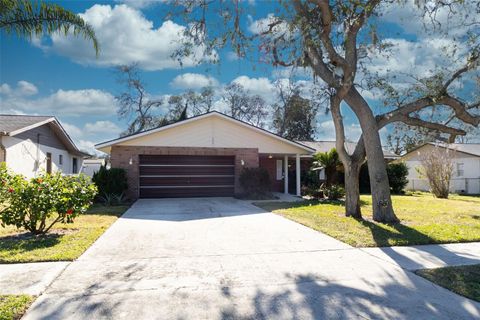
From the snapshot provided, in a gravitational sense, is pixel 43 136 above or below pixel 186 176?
above

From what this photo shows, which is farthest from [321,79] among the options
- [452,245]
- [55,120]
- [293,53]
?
[55,120]

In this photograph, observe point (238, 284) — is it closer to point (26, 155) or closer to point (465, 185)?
point (26, 155)

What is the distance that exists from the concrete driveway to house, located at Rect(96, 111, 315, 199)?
9084mm

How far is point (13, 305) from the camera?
3812mm

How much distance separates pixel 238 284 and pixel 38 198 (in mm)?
4699

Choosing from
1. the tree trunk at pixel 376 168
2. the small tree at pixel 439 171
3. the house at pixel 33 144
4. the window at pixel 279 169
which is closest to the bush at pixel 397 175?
the small tree at pixel 439 171

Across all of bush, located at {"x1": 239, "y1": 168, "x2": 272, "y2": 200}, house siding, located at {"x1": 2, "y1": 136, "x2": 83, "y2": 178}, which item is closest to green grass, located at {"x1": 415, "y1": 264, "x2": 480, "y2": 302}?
bush, located at {"x1": 239, "y1": 168, "x2": 272, "y2": 200}

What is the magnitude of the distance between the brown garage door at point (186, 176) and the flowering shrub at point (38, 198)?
914 centimetres

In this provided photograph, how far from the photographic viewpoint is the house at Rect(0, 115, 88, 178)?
52.2ft

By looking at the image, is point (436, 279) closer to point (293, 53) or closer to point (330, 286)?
point (330, 286)

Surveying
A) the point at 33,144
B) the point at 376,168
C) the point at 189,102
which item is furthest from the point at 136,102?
the point at 376,168

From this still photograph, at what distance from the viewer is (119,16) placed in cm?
1030

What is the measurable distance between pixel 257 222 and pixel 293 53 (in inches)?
189

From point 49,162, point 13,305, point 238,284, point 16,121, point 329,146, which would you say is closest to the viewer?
point 13,305
